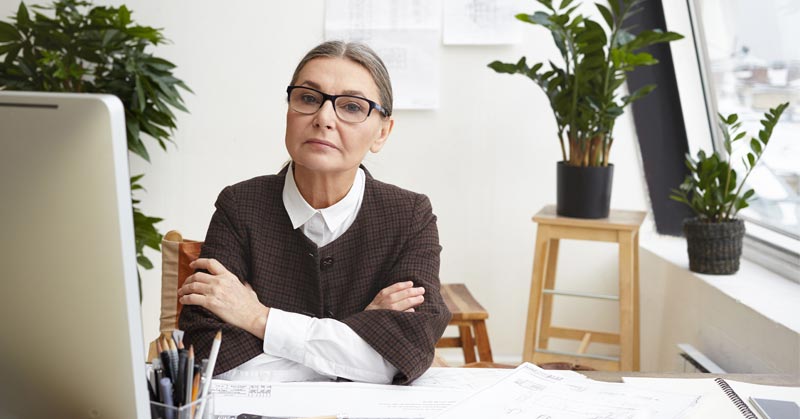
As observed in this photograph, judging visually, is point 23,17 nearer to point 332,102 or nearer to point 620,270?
point 332,102

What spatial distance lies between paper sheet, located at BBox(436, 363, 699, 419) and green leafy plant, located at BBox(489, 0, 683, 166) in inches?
68.4

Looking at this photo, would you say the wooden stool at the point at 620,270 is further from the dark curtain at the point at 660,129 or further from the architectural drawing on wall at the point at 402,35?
the architectural drawing on wall at the point at 402,35

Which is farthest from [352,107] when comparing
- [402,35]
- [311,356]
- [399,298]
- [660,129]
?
[660,129]

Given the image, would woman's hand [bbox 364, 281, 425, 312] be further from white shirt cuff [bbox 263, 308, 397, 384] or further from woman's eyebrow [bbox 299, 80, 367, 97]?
woman's eyebrow [bbox 299, 80, 367, 97]

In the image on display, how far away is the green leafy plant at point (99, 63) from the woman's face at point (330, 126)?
5.29 feet

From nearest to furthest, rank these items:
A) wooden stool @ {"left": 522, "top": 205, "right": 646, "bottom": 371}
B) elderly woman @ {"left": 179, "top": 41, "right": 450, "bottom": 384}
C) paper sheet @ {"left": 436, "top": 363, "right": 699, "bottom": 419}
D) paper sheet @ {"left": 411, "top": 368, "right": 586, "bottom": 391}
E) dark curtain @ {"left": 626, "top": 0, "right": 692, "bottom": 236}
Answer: paper sheet @ {"left": 436, "top": 363, "right": 699, "bottom": 419} < paper sheet @ {"left": 411, "top": 368, "right": 586, "bottom": 391} < elderly woman @ {"left": 179, "top": 41, "right": 450, "bottom": 384} < wooden stool @ {"left": 522, "top": 205, "right": 646, "bottom": 371} < dark curtain @ {"left": 626, "top": 0, "right": 692, "bottom": 236}

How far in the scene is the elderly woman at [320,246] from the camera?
1.49 meters

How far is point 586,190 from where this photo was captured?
304 centimetres

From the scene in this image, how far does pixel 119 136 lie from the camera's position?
74cm

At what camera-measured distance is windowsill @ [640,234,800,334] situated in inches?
91.0

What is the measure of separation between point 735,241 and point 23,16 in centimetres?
272

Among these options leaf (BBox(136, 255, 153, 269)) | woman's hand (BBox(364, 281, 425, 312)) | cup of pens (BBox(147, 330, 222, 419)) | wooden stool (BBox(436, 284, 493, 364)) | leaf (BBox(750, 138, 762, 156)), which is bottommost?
wooden stool (BBox(436, 284, 493, 364))

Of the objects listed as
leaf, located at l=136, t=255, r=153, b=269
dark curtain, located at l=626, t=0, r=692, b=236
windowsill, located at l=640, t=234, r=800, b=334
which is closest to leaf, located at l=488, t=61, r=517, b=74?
dark curtain, located at l=626, t=0, r=692, b=236

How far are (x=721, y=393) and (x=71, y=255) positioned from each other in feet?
3.44
